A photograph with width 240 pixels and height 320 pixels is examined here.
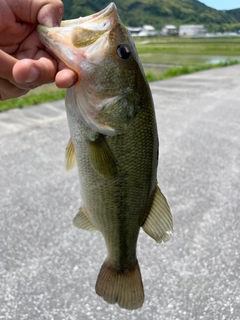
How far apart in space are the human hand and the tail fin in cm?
67

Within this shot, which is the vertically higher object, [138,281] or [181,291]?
[138,281]

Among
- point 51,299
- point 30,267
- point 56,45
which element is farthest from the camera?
point 30,267

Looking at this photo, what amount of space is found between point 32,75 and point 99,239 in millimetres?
1746

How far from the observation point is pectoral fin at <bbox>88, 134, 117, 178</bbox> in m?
1.17

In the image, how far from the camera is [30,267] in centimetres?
240

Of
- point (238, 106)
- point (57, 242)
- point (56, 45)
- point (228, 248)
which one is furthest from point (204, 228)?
point (238, 106)

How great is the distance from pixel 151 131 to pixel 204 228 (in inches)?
70.2

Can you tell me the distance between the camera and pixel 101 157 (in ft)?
3.84

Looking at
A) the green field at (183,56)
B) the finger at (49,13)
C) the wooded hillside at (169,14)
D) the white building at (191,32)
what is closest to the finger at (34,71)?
the finger at (49,13)

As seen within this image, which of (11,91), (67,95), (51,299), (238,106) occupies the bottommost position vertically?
(238,106)

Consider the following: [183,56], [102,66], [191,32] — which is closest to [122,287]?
[102,66]

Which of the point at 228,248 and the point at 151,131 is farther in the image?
the point at 228,248

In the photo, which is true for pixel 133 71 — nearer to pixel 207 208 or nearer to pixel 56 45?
pixel 56 45

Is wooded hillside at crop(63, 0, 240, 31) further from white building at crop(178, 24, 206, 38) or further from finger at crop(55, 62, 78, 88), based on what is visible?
finger at crop(55, 62, 78, 88)
